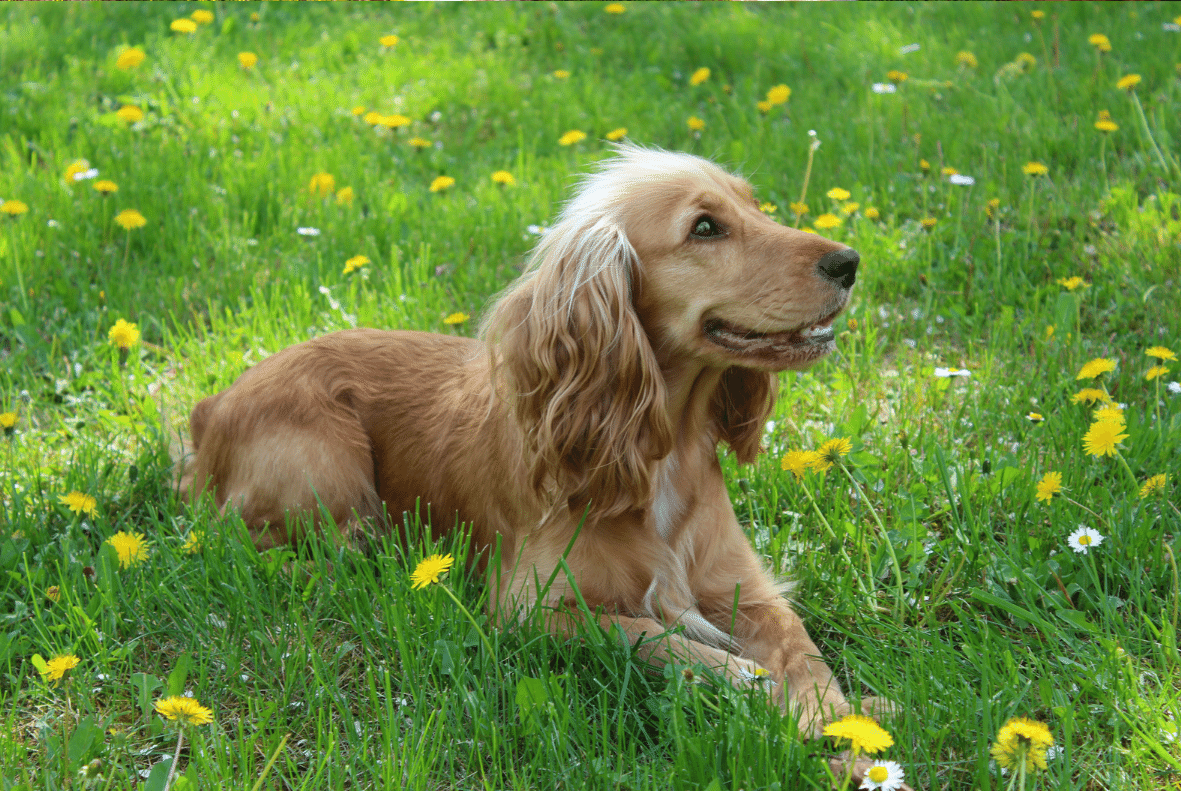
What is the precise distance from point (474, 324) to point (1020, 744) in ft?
8.95

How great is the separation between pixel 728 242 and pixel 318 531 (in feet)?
4.59

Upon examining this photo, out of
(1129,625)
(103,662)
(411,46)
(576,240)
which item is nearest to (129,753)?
(103,662)

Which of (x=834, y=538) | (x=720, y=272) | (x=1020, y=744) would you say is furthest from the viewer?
(x=834, y=538)

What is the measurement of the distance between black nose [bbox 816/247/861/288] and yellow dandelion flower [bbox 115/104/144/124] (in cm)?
401

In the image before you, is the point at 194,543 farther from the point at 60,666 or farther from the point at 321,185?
the point at 321,185

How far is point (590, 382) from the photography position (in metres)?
2.41

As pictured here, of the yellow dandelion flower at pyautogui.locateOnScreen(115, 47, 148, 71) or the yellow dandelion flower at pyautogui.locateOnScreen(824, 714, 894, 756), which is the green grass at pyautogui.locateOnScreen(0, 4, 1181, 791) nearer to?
the yellow dandelion flower at pyautogui.locateOnScreen(115, 47, 148, 71)

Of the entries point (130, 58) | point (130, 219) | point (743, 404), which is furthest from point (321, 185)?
point (743, 404)

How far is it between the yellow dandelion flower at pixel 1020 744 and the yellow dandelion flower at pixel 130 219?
3724 millimetres

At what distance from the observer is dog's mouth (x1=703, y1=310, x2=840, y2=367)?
232cm

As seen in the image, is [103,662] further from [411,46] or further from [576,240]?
[411,46]

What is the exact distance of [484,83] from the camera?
235 inches

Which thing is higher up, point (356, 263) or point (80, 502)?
point (356, 263)

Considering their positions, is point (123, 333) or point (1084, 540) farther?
point (123, 333)
